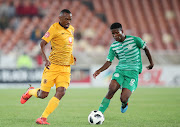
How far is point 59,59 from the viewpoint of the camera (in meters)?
6.60

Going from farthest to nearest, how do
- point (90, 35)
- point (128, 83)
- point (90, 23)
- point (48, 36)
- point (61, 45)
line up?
1. point (90, 23)
2. point (90, 35)
3. point (128, 83)
4. point (61, 45)
5. point (48, 36)

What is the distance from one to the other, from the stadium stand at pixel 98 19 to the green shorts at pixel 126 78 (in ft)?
53.6

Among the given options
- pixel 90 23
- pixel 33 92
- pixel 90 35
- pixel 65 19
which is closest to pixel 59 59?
pixel 65 19

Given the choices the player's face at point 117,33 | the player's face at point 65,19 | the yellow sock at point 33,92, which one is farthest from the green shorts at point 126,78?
the yellow sock at point 33,92

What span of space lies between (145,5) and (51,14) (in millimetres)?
7314

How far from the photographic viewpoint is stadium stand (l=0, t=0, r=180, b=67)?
24328 mm

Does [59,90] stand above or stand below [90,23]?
below

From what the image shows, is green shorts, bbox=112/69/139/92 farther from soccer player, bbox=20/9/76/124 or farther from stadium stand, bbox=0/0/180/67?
stadium stand, bbox=0/0/180/67

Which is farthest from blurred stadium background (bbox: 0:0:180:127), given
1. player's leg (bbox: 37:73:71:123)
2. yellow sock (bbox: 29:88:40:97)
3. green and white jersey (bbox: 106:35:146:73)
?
player's leg (bbox: 37:73:71:123)

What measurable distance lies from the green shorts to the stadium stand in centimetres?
1634

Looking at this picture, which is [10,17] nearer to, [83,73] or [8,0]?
[8,0]

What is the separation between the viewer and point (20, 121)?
6.64 m

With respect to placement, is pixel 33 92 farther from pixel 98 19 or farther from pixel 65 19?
pixel 98 19

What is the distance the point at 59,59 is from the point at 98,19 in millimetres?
19642
